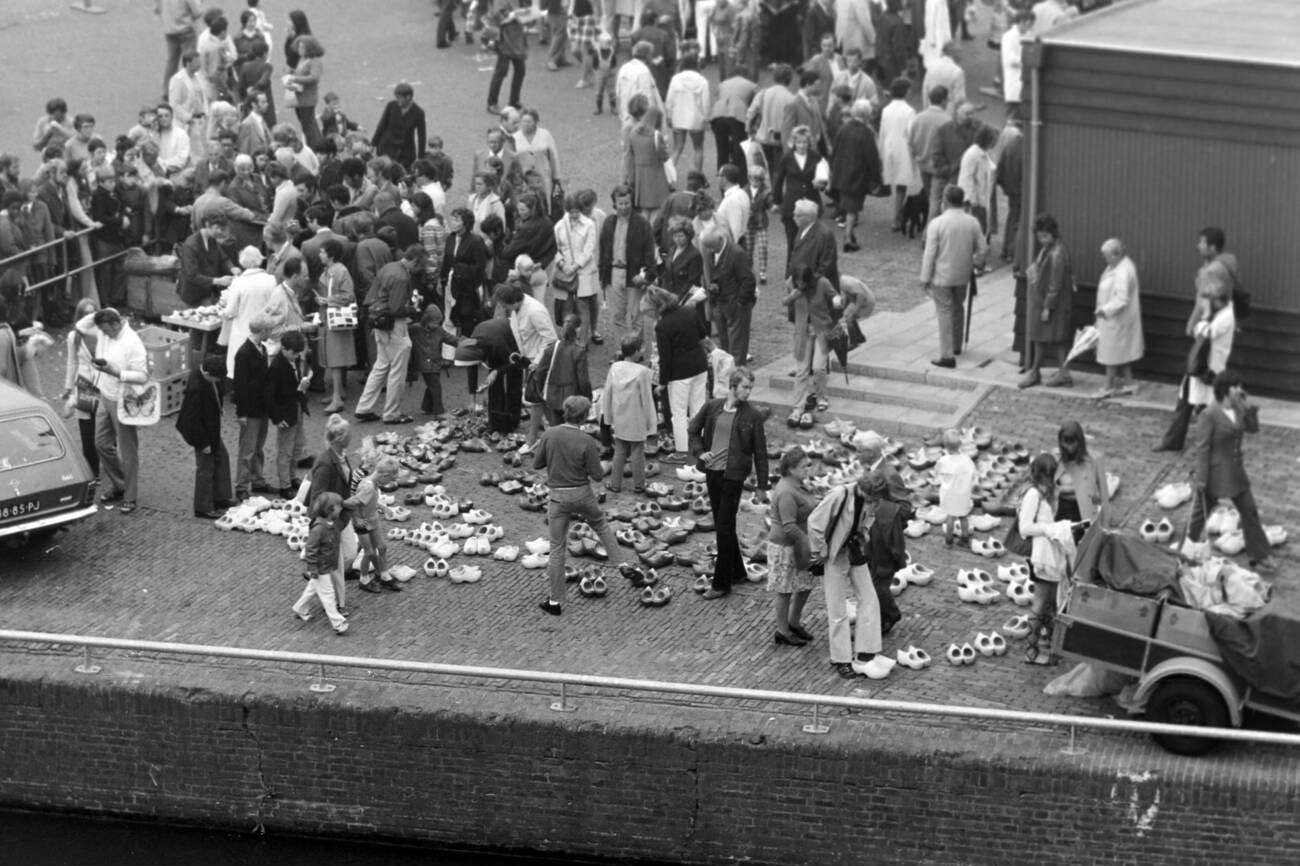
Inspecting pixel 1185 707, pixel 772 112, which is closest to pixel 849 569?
pixel 1185 707

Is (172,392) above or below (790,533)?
below

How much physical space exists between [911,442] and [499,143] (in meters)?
6.21

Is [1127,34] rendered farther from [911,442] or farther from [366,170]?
[366,170]

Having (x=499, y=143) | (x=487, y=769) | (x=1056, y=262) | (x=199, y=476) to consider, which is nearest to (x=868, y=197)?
(x=499, y=143)

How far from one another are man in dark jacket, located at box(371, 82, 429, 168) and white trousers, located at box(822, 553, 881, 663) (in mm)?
12358

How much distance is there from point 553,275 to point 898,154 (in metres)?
6.06

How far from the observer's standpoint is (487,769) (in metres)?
15.1

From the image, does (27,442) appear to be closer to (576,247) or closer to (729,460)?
(729,460)

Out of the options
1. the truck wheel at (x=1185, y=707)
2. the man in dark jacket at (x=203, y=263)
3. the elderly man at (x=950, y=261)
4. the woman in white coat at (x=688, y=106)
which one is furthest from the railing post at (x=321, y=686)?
the woman in white coat at (x=688, y=106)

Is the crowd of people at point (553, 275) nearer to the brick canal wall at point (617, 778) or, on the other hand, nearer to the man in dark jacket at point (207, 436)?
the man in dark jacket at point (207, 436)

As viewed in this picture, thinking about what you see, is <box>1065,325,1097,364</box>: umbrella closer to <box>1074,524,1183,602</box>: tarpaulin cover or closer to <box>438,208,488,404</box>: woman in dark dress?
<box>438,208,488,404</box>: woman in dark dress

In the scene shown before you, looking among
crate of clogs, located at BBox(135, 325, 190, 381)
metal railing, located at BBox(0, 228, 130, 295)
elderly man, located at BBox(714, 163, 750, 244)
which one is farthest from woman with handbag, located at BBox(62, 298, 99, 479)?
elderly man, located at BBox(714, 163, 750, 244)

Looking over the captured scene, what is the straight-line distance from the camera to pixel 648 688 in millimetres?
14617

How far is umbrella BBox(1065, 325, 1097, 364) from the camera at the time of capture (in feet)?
67.2
